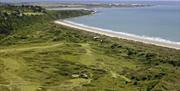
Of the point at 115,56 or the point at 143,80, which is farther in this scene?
the point at 115,56

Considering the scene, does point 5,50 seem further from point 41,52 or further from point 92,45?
point 92,45

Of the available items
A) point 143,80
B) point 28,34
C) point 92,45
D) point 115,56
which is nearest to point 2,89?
point 143,80

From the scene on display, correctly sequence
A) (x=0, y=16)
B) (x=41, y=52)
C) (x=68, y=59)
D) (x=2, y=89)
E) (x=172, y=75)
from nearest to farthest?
(x=2, y=89), (x=172, y=75), (x=68, y=59), (x=41, y=52), (x=0, y=16)

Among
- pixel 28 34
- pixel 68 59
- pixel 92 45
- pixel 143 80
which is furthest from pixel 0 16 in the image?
pixel 143 80

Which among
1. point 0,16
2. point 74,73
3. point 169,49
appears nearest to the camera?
point 74,73

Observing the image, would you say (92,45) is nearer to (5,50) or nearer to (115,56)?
(115,56)

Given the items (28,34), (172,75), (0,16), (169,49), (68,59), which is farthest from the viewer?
(0,16)
